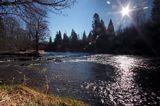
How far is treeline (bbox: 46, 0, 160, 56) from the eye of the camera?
73.3 metres

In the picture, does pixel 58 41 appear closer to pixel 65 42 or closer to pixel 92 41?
pixel 65 42

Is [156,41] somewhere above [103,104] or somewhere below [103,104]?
above

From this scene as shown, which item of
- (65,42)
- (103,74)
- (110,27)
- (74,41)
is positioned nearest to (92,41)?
(110,27)

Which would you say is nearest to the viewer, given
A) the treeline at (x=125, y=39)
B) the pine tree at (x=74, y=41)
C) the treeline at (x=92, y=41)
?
the treeline at (x=125, y=39)

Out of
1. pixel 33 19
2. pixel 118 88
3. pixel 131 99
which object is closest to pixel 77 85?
pixel 118 88

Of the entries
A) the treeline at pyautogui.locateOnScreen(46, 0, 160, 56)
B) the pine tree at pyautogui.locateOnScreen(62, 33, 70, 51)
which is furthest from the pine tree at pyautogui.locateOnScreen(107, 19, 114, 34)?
the pine tree at pyautogui.locateOnScreen(62, 33, 70, 51)

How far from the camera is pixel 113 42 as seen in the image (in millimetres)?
91312

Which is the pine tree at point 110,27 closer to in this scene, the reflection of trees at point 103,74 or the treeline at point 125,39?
the treeline at point 125,39

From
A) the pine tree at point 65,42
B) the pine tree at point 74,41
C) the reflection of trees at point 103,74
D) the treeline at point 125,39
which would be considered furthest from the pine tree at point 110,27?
the reflection of trees at point 103,74

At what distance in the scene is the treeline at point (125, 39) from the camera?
7331cm

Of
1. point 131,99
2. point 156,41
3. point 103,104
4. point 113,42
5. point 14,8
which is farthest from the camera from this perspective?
point 113,42

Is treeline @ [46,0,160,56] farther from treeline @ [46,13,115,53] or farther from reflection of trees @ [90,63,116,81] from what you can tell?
reflection of trees @ [90,63,116,81]

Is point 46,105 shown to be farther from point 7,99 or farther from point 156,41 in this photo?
point 156,41

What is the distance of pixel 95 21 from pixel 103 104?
96.3 meters
